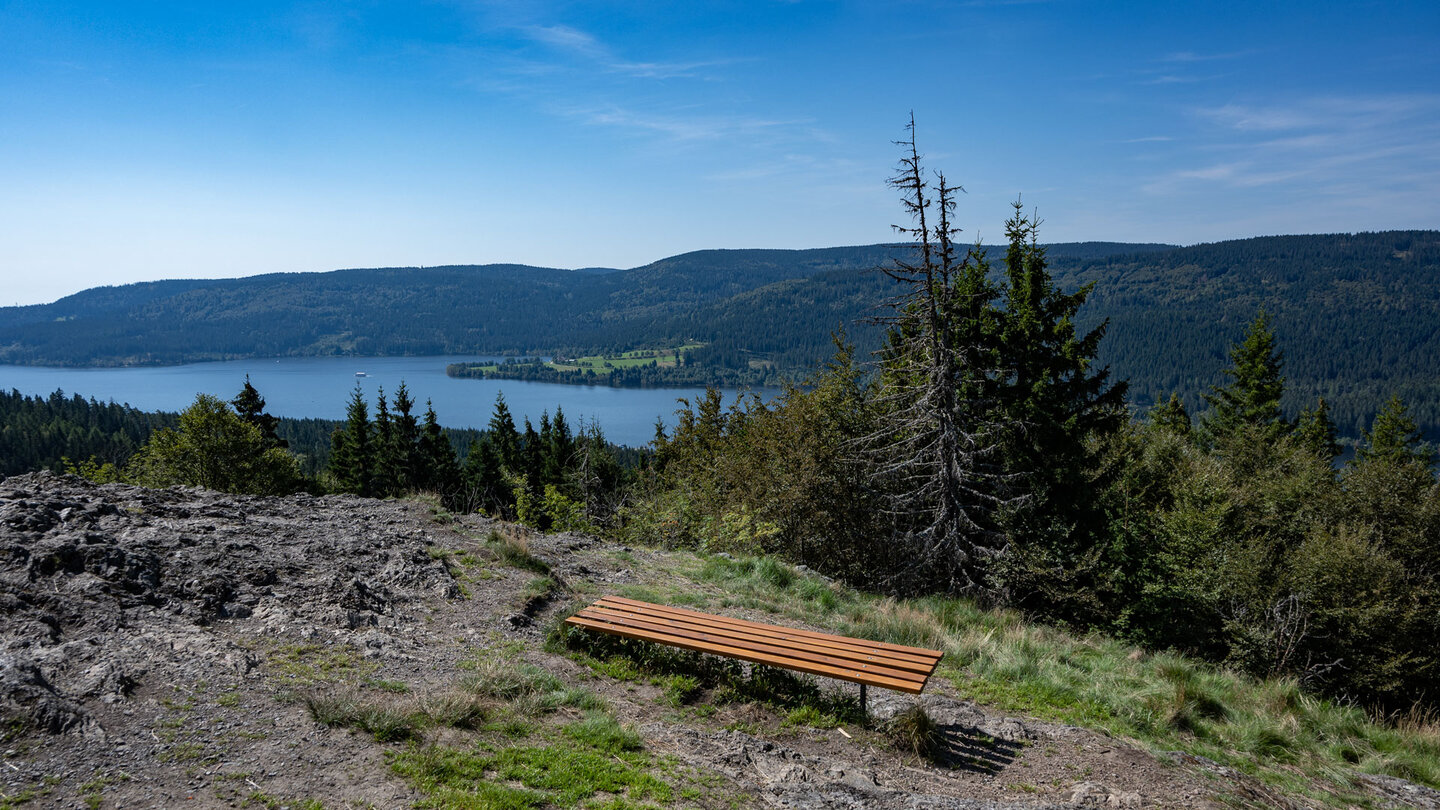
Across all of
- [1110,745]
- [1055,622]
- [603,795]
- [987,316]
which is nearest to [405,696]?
[603,795]

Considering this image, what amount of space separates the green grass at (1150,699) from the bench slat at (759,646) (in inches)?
67.4

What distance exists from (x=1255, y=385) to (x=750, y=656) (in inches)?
1568

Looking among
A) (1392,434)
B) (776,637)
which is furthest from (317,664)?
(1392,434)

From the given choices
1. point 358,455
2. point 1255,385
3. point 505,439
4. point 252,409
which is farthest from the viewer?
point 505,439

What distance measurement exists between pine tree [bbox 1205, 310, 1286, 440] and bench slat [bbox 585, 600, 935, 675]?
35.7m

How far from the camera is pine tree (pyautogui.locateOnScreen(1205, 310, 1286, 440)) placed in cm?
3438

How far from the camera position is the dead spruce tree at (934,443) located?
1307 centimetres

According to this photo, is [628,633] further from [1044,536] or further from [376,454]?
[376,454]

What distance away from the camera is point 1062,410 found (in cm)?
1628

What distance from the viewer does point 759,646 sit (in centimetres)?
636

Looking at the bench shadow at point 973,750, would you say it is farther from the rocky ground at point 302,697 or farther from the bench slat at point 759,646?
the bench slat at point 759,646

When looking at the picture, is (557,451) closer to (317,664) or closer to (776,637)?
(317,664)

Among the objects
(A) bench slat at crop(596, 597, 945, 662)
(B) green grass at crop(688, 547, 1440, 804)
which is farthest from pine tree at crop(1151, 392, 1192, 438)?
(A) bench slat at crop(596, 597, 945, 662)

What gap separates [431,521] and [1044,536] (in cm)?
1232
